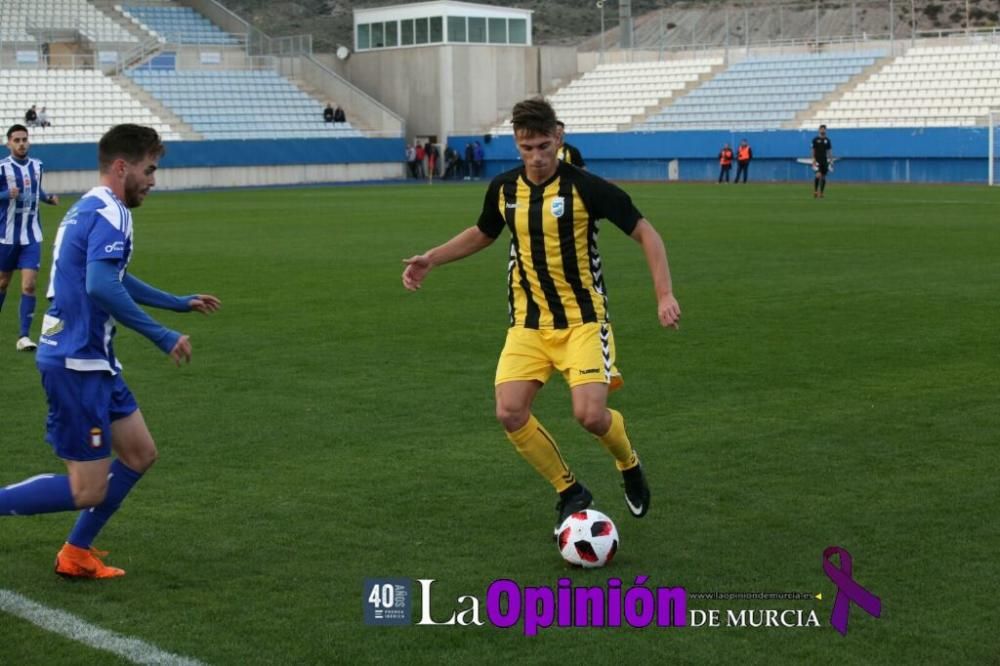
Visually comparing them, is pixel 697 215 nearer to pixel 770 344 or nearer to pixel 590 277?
pixel 770 344

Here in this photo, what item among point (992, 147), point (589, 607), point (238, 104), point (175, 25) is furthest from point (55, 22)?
point (589, 607)

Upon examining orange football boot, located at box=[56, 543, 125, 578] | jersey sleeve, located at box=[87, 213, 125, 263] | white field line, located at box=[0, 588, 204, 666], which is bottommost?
white field line, located at box=[0, 588, 204, 666]

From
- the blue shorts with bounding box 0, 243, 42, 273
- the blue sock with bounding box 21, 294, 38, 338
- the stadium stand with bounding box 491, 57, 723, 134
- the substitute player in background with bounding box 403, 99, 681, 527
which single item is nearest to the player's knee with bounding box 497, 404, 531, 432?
the substitute player in background with bounding box 403, 99, 681, 527

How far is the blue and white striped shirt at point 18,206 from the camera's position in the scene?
14.3 m

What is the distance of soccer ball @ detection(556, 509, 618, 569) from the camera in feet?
20.2

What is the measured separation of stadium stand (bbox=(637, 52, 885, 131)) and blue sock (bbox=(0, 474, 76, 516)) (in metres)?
47.0

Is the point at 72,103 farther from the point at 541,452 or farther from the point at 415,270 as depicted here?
the point at 541,452

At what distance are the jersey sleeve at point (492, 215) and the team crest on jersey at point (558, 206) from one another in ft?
1.14

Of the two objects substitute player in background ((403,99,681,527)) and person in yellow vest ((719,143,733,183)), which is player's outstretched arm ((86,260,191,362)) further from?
person in yellow vest ((719,143,733,183))

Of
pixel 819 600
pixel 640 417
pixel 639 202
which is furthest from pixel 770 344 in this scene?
pixel 639 202

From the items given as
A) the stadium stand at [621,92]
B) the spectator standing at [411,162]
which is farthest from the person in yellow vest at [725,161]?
the spectator standing at [411,162]

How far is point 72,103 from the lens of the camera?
51.8 metres

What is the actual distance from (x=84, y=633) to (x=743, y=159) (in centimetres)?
4359

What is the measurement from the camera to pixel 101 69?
55531mm
